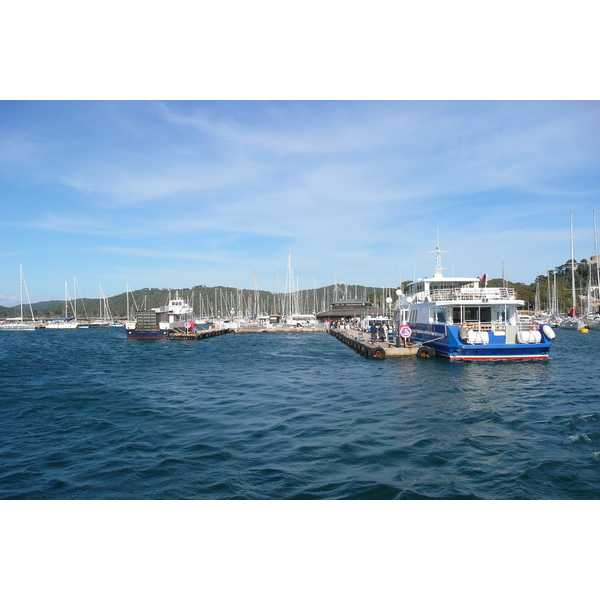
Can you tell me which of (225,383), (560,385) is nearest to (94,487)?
(225,383)

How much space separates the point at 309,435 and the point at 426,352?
18.2 m

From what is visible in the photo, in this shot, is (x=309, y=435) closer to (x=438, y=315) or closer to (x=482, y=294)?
(x=482, y=294)

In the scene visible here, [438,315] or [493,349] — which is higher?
[438,315]

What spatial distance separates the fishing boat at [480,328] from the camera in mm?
24547

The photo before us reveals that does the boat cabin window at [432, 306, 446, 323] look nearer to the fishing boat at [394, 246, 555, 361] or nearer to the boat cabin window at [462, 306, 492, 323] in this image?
the fishing boat at [394, 246, 555, 361]

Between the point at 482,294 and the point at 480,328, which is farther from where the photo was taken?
the point at 482,294

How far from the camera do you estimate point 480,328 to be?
25.3m

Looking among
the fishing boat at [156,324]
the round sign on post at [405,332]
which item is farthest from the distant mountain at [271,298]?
the round sign on post at [405,332]

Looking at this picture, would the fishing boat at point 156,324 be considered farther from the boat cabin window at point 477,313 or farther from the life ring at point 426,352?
the boat cabin window at point 477,313

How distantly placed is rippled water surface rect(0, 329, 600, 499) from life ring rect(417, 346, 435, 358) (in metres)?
3.93

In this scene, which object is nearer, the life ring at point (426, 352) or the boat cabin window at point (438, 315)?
the life ring at point (426, 352)

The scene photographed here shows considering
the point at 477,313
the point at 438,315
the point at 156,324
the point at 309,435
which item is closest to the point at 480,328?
the point at 477,313

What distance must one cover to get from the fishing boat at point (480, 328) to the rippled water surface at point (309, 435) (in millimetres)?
1737

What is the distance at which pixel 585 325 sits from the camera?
197 ft
